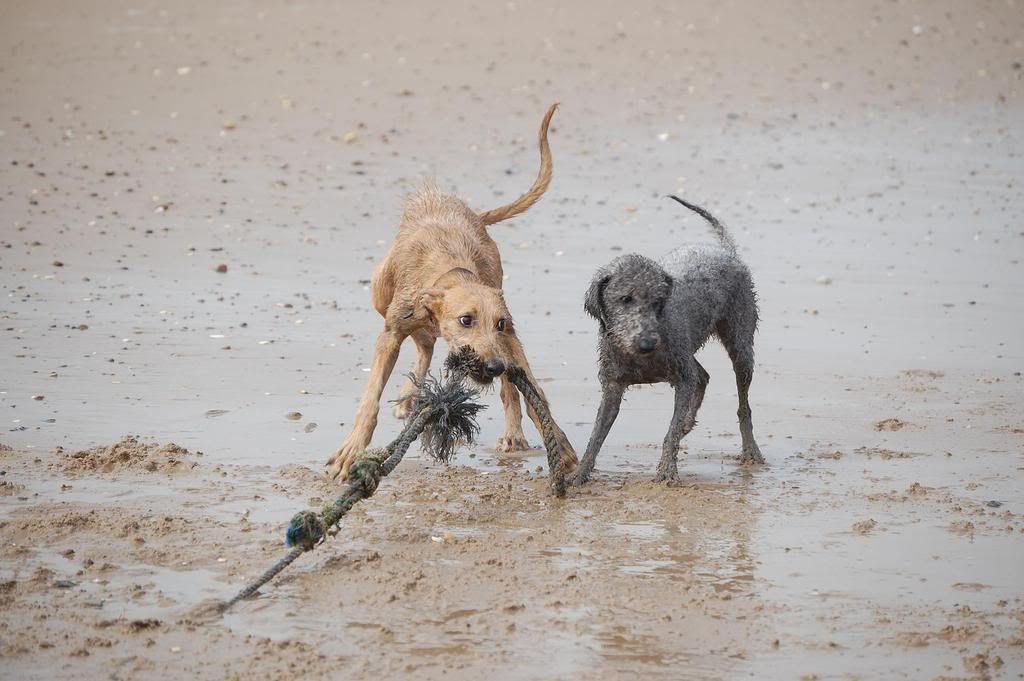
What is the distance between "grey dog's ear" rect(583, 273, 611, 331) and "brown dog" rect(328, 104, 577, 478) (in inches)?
15.2

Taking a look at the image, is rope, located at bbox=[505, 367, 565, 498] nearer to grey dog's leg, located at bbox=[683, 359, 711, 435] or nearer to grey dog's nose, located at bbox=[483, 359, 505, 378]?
grey dog's nose, located at bbox=[483, 359, 505, 378]

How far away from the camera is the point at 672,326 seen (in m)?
6.38

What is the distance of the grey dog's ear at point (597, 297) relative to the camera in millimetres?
6219

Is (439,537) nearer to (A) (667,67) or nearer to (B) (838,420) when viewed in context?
(B) (838,420)

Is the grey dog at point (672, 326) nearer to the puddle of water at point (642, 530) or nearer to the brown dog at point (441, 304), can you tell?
the brown dog at point (441, 304)

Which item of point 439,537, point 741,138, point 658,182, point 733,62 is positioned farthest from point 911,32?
point 439,537

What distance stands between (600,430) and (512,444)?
0.83 metres

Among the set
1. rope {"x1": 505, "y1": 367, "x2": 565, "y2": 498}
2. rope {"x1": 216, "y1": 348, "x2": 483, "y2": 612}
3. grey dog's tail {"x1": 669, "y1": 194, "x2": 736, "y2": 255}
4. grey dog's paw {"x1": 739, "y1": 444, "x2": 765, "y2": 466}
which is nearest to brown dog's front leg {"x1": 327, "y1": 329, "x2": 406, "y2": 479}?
rope {"x1": 216, "y1": 348, "x2": 483, "y2": 612}

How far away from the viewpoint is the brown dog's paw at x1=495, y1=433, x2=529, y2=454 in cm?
716

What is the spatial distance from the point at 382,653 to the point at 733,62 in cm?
1326

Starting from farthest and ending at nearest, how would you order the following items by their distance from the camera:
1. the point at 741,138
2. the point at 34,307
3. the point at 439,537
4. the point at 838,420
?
the point at 741,138, the point at 34,307, the point at 838,420, the point at 439,537

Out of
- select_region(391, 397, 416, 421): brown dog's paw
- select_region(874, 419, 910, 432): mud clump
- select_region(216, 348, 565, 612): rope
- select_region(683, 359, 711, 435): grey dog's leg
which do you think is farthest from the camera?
select_region(391, 397, 416, 421): brown dog's paw

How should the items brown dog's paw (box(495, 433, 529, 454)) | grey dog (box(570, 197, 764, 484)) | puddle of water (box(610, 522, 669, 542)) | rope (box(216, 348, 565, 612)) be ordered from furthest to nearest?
brown dog's paw (box(495, 433, 529, 454))
grey dog (box(570, 197, 764, 484))
puddle of water (box(610, 522, 669, 542))
rope (box(216, 348, 565, 612))

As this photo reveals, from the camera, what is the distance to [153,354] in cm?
834
